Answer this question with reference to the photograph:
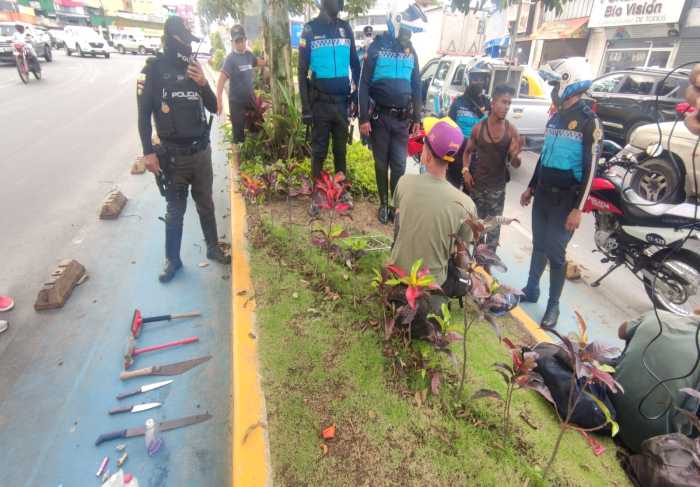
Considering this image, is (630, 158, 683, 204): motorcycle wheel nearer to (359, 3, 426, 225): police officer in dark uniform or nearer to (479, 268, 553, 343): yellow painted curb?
(479, 268, 553, 343): yellow painted curb

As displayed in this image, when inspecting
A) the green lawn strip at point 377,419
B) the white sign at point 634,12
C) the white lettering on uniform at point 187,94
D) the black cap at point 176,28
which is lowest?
the green lawn strip at point 377,419

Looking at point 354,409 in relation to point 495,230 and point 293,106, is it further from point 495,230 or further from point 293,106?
point 293,106

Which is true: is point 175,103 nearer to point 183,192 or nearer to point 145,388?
point 183,192

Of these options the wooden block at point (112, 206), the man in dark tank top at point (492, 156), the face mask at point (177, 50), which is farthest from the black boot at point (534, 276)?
the wooden block at point (112, 206)

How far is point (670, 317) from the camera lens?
7.17 feet

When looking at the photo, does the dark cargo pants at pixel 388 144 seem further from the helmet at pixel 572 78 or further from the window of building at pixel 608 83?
the window of building at pixel 608 83

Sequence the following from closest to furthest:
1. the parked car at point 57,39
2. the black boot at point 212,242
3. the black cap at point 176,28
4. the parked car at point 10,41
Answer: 1. the black cap at point 176,28
2. the black boot at point 212,242
3. the parked car at point 10,41
4. the parked car at point 57,39

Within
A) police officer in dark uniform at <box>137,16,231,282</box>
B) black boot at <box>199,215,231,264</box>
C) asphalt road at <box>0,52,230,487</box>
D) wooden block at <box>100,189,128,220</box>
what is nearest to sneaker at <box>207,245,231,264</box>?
black boot at <box>199,215,231,264</box>

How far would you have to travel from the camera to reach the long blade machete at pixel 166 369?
2.71m

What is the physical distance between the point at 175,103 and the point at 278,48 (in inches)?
129

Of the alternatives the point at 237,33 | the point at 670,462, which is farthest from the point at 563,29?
the point at 670,462

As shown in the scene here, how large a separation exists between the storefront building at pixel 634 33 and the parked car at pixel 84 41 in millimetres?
27365

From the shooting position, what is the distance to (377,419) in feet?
7.06

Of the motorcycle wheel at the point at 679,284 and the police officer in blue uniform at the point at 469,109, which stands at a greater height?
the police officer in blue uniform at the point at 469,109
